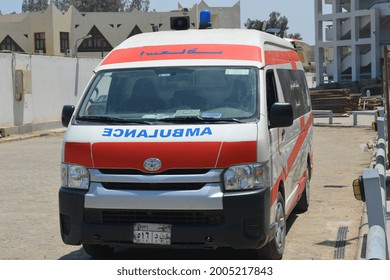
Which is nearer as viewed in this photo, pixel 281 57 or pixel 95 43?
pixel 281 57

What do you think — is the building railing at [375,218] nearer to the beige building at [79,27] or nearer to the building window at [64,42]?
the beige building at [79,27]

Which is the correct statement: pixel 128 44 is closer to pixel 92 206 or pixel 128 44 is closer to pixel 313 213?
pixel 92 206

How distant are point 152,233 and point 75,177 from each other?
920 millimetres

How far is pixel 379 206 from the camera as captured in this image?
196 inches

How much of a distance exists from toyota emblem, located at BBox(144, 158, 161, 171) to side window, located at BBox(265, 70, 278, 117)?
152cm

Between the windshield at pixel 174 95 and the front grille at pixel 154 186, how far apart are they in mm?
752

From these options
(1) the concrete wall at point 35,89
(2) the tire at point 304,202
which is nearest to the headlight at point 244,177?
(2) the tire at point 304,202

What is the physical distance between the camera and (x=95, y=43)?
7694cm

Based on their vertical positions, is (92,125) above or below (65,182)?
above

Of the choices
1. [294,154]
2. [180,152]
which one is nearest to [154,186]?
[180,152]

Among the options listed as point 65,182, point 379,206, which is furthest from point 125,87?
point 379,206

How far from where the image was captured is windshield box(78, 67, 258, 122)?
6.97 metres

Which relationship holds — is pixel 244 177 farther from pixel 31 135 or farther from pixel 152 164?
pixel 31 135

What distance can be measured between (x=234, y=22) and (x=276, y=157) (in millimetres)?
67865
